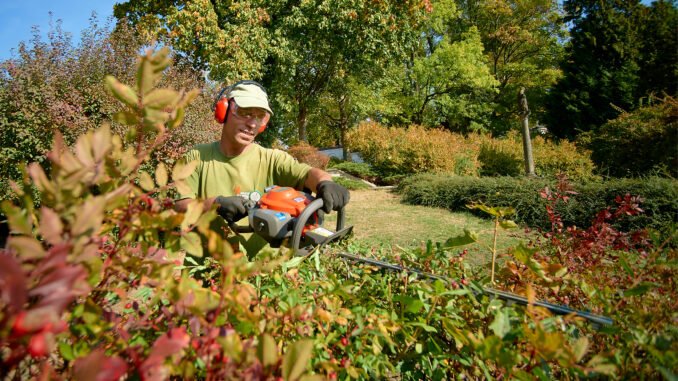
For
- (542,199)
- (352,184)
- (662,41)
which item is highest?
(662,41)

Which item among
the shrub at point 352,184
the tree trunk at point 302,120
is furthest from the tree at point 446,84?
the shrub at point 352,184

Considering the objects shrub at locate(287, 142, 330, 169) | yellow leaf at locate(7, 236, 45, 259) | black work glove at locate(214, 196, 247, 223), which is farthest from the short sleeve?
shrub at locate(287, 142, 330, 169)

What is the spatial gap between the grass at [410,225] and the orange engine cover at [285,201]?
355 cm

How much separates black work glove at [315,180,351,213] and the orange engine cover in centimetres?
10

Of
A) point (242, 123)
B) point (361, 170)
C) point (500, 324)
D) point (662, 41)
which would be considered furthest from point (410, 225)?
point (361, 170)

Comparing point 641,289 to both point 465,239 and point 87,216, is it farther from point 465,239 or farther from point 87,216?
point 87,216

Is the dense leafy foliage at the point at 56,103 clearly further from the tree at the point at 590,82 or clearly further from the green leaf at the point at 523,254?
the tree at the point at 590,82

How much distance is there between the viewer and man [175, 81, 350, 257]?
2123 mm

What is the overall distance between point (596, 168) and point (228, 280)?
1418 cm

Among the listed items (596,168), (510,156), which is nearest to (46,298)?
(596,168)

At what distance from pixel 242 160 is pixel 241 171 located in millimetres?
81

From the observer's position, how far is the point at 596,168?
1130 cm

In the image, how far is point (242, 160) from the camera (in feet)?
7.48

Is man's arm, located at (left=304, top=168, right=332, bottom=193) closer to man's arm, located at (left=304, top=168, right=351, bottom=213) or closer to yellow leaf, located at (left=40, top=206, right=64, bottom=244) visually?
man's arm, located at (left=304, top=168, right=351, bottom=213)
